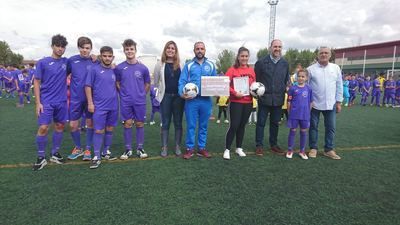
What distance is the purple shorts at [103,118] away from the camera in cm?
450

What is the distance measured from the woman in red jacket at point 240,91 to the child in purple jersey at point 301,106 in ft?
2.74

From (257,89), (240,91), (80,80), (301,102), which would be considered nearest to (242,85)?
(240,91)

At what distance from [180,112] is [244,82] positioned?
1.33m

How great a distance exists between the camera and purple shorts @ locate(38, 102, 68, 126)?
437 centimetres

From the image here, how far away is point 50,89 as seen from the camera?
4.39m

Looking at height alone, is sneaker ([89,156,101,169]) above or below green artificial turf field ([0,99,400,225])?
above

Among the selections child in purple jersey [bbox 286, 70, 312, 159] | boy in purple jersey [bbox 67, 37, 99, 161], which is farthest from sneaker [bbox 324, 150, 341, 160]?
boy in purple jersey [bbox 67, 37, 99, 161]

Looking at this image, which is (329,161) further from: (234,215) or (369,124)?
(369,124)

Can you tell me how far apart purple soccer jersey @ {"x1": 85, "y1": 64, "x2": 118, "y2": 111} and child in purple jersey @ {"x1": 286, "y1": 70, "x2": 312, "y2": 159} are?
3332 millimetres

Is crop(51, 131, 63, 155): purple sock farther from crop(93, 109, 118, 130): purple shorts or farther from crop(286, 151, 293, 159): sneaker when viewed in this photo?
crop(286, 151, 293, 159): sneaker

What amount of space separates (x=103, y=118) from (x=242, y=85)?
2532 millimetres

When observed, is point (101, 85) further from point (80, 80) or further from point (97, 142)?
point (97, 142)

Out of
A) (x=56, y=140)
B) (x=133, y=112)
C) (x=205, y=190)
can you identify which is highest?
(x=133, y=112)

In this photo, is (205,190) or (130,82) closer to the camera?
(205,190)
